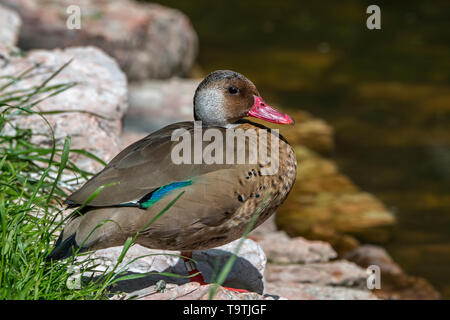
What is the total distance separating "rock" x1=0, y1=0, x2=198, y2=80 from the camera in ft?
22.1

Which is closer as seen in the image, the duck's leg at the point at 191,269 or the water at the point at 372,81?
the duck's leg at the point at 191,269

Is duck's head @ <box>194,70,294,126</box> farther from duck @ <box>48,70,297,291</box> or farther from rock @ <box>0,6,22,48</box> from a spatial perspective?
rock @ <box>0,6,22,48</box>

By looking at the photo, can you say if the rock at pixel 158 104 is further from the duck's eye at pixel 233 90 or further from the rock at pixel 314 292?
the duck's eye at pixel 233 90

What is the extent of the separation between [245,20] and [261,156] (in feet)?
25.5

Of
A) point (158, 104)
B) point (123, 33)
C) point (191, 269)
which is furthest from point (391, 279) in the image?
point (123, 33)

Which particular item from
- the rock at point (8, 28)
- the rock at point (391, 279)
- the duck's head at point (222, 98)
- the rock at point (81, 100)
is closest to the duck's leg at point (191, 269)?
the duck's head at point (222, 98)

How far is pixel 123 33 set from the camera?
23.2 feet

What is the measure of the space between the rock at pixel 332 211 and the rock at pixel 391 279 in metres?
0.13

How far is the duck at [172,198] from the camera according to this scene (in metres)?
2.72

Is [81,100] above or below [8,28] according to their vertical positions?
below

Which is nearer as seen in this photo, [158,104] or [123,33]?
[158,104]

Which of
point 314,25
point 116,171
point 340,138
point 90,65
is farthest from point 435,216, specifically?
point 314,25

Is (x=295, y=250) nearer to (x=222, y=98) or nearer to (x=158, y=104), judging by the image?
(x=222, y=98)

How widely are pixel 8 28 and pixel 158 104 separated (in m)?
1.79
